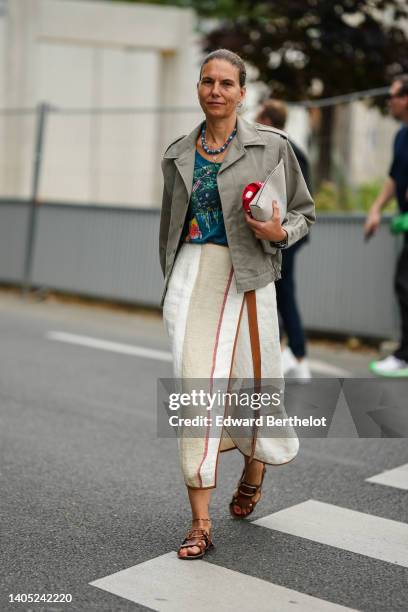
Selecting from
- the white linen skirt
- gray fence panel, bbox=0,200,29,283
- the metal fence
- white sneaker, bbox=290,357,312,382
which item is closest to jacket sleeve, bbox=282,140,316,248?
the white linen skirt

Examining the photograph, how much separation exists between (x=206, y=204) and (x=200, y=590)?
4.93 ft

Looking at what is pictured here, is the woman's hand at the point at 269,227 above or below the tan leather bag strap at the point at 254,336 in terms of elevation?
above

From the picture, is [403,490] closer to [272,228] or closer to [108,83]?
[272,228]

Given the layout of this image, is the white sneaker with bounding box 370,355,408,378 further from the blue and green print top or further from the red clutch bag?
the red clutch bag

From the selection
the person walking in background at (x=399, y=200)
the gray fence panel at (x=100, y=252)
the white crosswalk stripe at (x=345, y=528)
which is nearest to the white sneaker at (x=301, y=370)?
the person walking in background at (x=399, y=200)

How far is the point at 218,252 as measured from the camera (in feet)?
13.2

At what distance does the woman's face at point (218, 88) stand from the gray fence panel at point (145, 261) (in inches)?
208

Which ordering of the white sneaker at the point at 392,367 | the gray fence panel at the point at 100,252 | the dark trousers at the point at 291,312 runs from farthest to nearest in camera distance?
1. the gray fence panel at the point at 100,252
2. the white sneaker at the point at 392,367
3. the dark trousers at the point at 291,312

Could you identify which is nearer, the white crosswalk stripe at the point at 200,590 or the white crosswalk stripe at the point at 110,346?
the white crosswalk stripe at the point at 200,590

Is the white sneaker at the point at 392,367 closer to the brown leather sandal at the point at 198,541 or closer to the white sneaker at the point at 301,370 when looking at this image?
the white sneaker at the point at 301,370

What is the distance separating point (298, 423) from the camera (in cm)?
659

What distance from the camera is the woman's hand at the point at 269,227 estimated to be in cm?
386

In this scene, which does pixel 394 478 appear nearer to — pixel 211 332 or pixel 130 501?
pixel 130 501

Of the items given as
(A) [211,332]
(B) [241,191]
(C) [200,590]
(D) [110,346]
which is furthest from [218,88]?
(D) [110,346]
